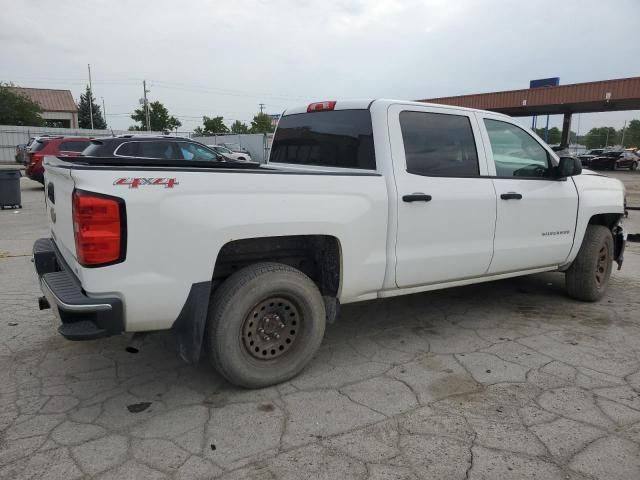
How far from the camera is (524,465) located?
257cm

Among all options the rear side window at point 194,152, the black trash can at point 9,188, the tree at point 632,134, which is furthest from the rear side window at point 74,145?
the tree at point 632,134

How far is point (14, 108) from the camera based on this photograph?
1864 inches

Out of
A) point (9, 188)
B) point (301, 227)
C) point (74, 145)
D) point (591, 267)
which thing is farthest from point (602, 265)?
point (74, 145)

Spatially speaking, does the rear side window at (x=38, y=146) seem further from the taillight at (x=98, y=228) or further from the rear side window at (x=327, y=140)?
the taillight at (x=98, y=228)

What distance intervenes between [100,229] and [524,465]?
8.17ft

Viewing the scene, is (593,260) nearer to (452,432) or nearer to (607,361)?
(607,361)

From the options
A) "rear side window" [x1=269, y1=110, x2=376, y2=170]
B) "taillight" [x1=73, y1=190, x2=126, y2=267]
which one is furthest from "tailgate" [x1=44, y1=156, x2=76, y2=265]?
"rear side window" [x1=269, y1=110, x2=376, y2=170]

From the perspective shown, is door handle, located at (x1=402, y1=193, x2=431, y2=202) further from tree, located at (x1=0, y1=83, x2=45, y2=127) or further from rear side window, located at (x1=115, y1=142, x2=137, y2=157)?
tree, located at (x1=0, y1=83, x2=45, y2=127)

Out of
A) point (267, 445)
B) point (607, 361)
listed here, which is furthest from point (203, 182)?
point (607, 361)

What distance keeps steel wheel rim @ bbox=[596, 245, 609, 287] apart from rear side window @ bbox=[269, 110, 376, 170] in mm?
3198

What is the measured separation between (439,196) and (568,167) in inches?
62.2

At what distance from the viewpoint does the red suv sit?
15492 mm

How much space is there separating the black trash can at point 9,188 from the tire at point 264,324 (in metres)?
11.2

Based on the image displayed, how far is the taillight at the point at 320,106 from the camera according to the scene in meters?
4.20
